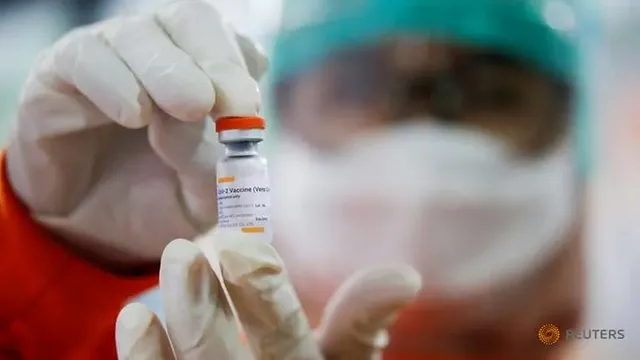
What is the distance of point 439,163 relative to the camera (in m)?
1.02

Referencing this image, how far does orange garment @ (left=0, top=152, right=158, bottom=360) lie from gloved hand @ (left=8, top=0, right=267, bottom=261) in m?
0.03

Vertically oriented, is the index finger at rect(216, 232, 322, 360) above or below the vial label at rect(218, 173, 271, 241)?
below

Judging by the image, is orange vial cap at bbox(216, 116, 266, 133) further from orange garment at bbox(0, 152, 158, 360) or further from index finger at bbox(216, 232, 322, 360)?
orange garment at bbox(0, 152, 158, 360)

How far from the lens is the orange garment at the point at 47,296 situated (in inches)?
36.9

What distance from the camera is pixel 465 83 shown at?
103 centimetres

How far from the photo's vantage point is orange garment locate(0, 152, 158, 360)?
94 cm

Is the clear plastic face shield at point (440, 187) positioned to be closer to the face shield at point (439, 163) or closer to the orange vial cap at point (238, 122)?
the face shield at point (439, 163)

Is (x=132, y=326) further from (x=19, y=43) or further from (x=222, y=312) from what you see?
(x=19, y=43)

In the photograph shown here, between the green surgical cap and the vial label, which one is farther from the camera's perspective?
the green surgical cap

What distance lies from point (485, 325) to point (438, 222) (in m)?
0.17

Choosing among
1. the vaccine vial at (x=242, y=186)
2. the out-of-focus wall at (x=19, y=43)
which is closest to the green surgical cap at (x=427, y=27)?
the vaccine vial at (x=242, y=186)

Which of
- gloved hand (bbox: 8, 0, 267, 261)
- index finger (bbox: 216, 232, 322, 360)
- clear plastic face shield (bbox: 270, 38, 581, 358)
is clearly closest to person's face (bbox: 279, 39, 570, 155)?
clear plastic face shield (bbox: 270, 38, 581, 358)

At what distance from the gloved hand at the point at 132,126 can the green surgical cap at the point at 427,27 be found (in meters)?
0.11

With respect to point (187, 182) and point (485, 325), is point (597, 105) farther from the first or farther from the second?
point (187, 182)
